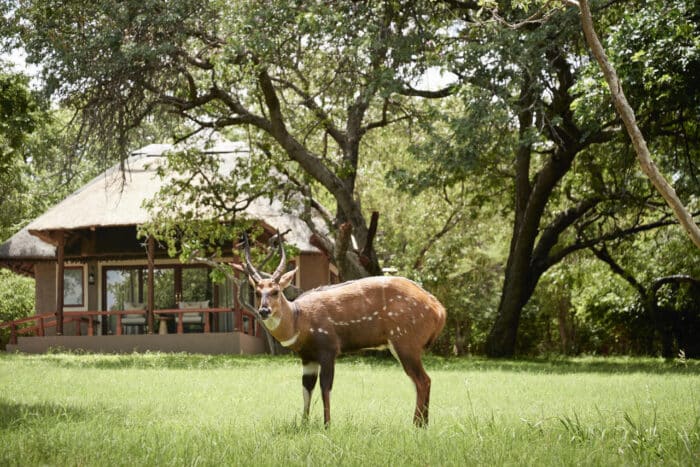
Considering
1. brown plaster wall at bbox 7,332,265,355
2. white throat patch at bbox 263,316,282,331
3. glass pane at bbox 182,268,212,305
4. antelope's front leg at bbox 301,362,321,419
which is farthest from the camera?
glass pane at bbox 182,268,212,305

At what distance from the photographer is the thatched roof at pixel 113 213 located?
25547 mm

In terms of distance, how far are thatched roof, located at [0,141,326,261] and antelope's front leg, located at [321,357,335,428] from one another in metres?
16.0

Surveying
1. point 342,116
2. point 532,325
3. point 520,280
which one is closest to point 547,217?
point 520,280

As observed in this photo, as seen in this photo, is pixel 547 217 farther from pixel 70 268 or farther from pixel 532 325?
pixel 70 268

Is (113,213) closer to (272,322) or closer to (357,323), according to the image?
(357,323)

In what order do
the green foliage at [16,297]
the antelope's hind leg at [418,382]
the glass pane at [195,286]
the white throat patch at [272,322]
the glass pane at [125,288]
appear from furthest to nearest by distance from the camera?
the green foliage at [16,297] → the glass pane at [125,288] → the glass pane at [195,286] → the antelope's hind leg at [418,382] → the white throat patch at [272,322]

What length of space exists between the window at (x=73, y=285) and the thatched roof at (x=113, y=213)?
0.99m

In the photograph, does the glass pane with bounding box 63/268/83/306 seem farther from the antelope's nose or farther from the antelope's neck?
the antelope's nose

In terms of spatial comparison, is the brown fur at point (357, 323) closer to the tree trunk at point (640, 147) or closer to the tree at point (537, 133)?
the tree trunk at point (640, 147)

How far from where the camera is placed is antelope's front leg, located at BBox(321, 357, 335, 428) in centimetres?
745

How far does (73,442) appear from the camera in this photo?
6.60m

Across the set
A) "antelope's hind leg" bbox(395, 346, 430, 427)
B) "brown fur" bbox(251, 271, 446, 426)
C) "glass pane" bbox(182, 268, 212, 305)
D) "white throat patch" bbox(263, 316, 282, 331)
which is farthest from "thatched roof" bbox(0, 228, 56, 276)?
"antelope's hind leg" bbox(395, 346, 430, 427)

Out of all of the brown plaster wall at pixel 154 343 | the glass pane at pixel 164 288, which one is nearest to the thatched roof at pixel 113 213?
the glass pane at pixel 164 288

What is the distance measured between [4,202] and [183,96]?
59.6 ft
